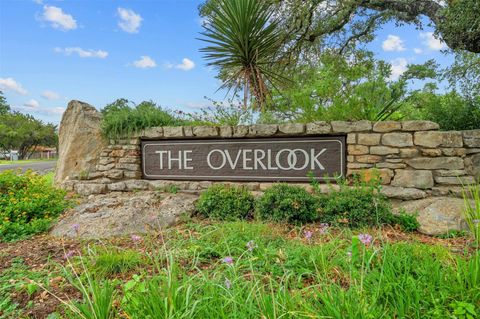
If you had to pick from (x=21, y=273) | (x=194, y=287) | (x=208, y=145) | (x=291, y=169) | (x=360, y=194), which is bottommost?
(x=21, y=273)

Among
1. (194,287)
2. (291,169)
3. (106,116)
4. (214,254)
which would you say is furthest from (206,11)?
(194,287)

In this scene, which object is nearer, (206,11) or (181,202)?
(181,202)

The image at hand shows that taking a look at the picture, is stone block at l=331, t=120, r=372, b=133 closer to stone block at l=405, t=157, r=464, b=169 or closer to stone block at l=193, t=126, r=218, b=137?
stone block at l=405, t=157, r=464, b=169

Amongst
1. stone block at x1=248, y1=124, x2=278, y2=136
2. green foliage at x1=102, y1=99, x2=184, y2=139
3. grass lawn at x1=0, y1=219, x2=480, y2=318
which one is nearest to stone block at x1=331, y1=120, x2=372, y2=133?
stone block at x1=248, y1=124, x2=278, y2=136

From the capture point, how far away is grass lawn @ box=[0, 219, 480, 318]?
152 cm

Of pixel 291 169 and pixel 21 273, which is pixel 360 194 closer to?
pixel 291 169

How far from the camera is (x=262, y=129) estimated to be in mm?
4277

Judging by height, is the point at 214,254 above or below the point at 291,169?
below

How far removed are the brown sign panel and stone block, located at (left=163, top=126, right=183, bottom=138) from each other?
0.34 ft

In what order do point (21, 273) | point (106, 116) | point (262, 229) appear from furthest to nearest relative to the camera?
point (106, 116) → point (262, 229) → point (21, 273)

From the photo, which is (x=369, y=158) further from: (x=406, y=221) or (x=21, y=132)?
(x=21, y=132)

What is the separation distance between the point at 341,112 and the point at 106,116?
12.0 feet

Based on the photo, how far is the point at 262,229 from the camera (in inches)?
124

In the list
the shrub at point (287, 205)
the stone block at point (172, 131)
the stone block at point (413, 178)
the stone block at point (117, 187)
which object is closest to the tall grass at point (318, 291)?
the shrub at point (287, 205)
